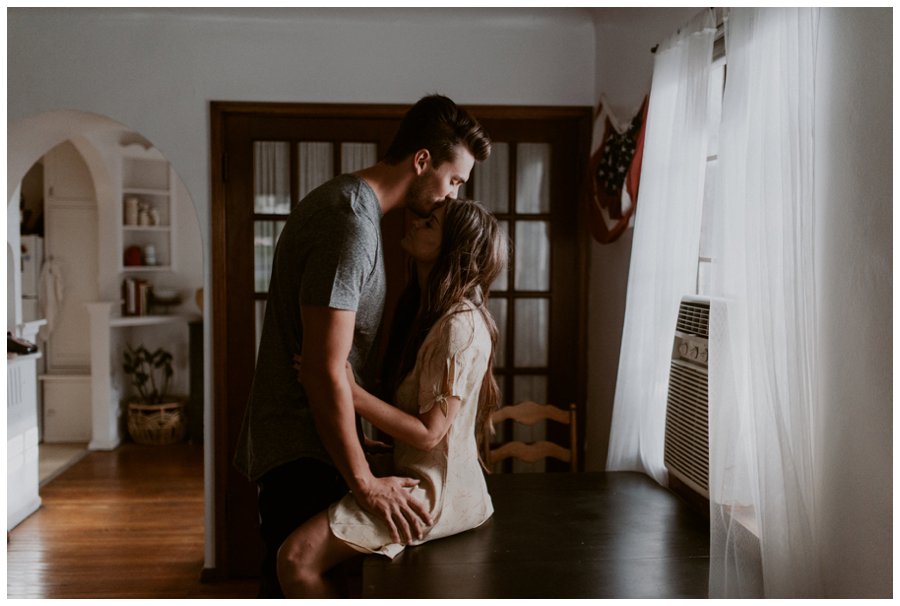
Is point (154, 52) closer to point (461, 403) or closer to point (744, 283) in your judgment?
point (461, 403)

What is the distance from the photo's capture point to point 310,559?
163 cm

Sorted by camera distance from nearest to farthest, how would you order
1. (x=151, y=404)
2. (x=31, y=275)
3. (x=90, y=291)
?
(x=31, y=275) < (x=151, y=404) < (x=90, y=291)

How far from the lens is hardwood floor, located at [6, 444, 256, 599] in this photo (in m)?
3.23

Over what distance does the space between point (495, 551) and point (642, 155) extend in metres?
1.38

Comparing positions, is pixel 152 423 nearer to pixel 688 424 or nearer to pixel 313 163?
pixel 313 163

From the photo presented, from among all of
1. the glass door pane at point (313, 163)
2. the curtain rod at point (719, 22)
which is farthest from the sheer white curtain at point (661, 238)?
the glass door pane at point (313, 163)

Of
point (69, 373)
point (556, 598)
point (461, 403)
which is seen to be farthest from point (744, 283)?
point (69, 373)

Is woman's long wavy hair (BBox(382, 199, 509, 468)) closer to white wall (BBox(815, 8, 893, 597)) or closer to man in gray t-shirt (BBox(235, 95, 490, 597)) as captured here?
man in gray t-shirt (BBox(235, 95, 490, 597))

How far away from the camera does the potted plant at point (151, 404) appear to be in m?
5.78

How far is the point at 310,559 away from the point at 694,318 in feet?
4.10

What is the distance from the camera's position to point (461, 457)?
1770 millimetres

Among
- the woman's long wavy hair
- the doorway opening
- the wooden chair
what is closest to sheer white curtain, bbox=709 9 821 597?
the woman's long wavy hair

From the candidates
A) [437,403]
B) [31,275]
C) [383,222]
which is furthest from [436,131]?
[31,275]

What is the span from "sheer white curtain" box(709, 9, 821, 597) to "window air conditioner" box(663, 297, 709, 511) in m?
0.36
